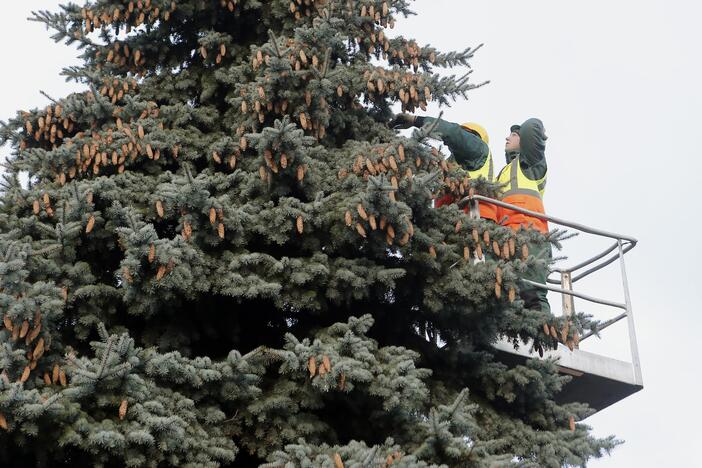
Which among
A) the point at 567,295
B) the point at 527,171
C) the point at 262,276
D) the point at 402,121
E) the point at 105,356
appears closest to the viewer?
the point at 105,356

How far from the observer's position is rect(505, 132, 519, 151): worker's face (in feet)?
38.5

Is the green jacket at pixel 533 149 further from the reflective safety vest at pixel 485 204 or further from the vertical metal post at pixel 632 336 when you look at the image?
the vertical metal post at pixel 632 336

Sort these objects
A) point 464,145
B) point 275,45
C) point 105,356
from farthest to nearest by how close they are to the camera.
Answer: point 464,145 < point 275,45 < point 105,356

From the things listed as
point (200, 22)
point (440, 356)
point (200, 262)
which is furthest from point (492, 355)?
point (200, 22)

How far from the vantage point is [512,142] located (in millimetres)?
11773

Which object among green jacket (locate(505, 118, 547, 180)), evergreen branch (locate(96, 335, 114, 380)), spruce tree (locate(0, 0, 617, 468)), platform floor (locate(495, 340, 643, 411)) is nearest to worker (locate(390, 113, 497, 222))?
green jacket (locate(505, 118, 547, 180))

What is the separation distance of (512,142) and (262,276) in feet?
16.1

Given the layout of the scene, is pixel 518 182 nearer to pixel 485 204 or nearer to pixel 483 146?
pixel 483 146

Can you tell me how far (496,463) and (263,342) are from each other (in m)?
2.19

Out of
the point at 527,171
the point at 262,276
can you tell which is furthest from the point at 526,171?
the point at 262,276

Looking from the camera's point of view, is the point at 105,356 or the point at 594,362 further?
the point at 594,362

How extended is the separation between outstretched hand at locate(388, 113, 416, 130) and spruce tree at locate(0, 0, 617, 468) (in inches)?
10.3

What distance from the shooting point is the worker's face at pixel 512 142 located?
11.7 meters

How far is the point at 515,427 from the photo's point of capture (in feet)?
26.5
